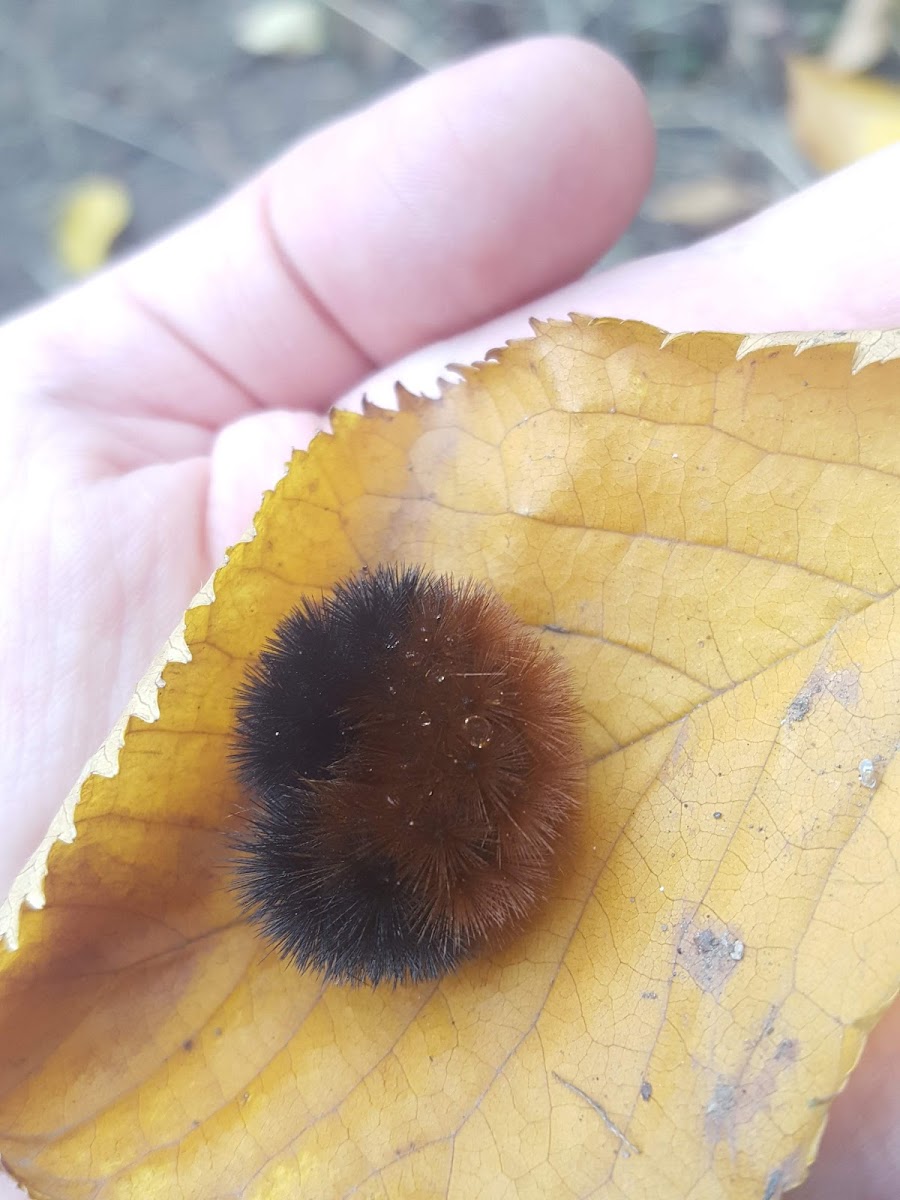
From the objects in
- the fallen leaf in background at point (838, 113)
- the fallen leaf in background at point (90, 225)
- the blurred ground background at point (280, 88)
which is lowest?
the fallen leaf in background at point (90, 225)

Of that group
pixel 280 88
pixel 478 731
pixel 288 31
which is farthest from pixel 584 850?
pixel 288 31

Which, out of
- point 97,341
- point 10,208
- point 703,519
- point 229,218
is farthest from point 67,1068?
point 10,208

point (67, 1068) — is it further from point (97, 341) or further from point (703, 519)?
point (97, 341)

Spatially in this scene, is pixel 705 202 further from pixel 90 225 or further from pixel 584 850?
pixel 584 850

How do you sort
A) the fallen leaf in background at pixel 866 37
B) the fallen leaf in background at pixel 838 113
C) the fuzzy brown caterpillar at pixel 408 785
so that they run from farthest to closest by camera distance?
the fallen leaf in background at pixel 866 37
the fallen leaf in background at pixel 838 113
the fuzzy brown caterpillar at pixel 408 785

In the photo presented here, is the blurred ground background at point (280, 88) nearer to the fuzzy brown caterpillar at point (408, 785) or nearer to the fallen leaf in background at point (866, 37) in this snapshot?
the fallen leaf in background at point (866, 37)

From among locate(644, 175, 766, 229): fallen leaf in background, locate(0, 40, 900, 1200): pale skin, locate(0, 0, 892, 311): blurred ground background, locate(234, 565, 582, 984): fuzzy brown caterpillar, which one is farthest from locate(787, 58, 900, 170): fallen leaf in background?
locate(234, 565, 582, 984): fuzzy brown caterpillar

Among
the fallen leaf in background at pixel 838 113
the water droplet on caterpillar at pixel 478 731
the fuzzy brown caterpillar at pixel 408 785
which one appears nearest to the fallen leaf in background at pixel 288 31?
the fallen leaf in background at pixel 838 113

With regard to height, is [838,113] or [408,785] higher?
[838,113]
